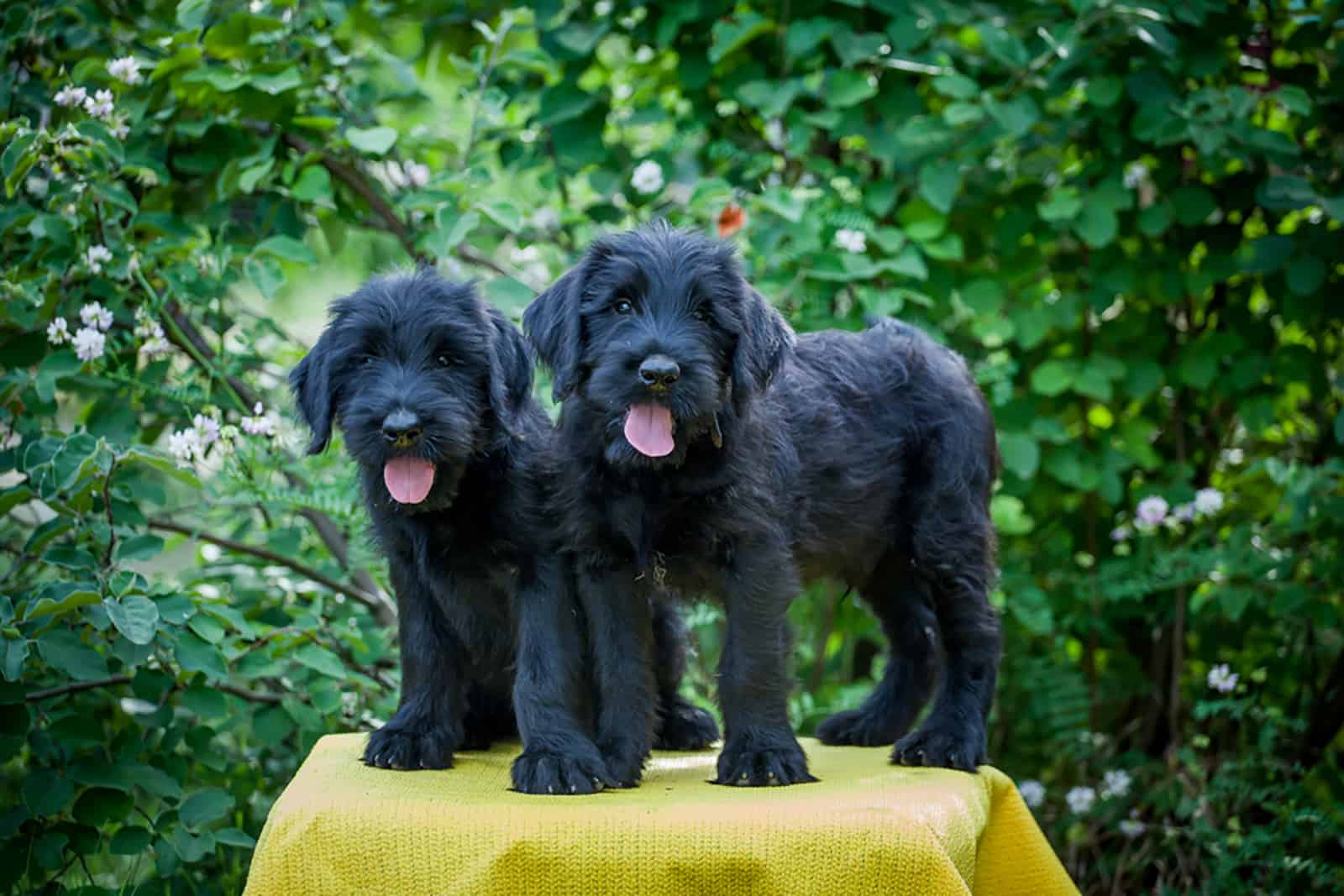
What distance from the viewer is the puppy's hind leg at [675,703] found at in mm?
4246

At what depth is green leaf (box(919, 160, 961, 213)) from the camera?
18.7 feet

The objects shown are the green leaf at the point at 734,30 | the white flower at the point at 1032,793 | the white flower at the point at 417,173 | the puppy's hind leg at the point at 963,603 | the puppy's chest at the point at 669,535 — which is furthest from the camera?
the white flower at the point at 1032,793

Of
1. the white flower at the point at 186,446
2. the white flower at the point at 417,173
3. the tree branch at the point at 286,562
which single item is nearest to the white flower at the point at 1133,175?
the white flower at the point at 417,173

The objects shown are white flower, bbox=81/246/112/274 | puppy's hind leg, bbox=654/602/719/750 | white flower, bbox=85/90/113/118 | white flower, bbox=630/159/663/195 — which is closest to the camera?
puppy's hind leg, bbox=654/602/719/750

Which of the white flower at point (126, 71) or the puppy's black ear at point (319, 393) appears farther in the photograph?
the white flower at point (126, 71)

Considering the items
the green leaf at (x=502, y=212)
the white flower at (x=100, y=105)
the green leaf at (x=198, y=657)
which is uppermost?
the white flower at (x=100, y=105)

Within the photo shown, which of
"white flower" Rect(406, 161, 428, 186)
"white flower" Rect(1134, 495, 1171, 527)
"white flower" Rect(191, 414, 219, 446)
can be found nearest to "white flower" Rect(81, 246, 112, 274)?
"white flower" Rect(191, 414, 219, 446)

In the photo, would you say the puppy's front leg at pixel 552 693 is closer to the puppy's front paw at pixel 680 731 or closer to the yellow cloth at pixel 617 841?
the yellow cloth at pixel 617 841

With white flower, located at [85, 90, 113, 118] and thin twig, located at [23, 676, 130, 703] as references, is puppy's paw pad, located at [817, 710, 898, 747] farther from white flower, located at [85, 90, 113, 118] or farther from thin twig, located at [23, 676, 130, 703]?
white flower, located at [85, 90, 113, 118]

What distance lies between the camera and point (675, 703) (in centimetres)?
447

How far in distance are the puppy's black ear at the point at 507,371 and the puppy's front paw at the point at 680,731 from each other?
1.13 m

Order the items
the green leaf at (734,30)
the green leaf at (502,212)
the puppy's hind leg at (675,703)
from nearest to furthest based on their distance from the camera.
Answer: the puppy's hind leg at (675,703), the green leaf at (502,212), the green leaf at (734,30)

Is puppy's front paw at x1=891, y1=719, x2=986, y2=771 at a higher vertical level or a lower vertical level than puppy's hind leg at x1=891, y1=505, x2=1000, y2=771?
lower

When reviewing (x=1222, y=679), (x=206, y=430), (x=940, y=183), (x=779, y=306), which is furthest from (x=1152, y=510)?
(x=206, y=430)
